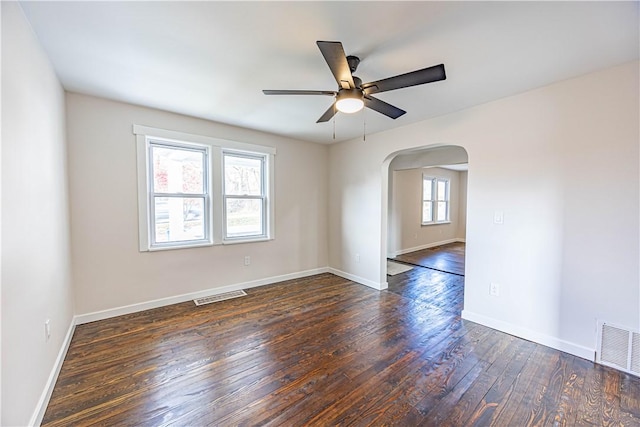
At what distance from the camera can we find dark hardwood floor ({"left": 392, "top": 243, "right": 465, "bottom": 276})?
560 centimetres

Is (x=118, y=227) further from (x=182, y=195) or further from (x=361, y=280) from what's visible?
(x=361, y=280)

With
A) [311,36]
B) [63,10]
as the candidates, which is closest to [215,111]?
[63,10]

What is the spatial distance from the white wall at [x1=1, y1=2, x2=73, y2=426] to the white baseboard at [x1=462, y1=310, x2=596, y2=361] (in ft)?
12.3

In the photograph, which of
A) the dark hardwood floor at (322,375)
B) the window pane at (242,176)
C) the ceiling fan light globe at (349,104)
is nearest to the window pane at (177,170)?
the window pane at (242,176)

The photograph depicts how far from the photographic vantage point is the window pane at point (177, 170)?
346cm

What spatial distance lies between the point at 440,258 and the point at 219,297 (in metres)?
5.12

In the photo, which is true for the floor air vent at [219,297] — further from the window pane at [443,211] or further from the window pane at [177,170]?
the window pane at [443,211]

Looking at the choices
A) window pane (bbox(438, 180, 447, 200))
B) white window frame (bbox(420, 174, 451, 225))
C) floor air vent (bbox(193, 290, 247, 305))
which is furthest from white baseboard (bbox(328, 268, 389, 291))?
window pane (bbox(438, 180, 447, 200))

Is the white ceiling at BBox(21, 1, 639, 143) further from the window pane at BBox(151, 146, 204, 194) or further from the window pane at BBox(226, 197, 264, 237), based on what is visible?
the window pane at BBox(226, 197, 264, 237)

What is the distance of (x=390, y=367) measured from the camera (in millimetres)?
2223

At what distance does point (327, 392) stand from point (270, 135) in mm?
3615

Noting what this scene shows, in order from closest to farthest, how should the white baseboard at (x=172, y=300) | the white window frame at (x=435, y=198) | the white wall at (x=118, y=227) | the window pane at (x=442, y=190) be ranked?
the white wall at (x=118, y=227) < the white baseboard at (x=172, y=300) < the white window frame at (x=435, y=198) < the window pane at (x=442, y=190)

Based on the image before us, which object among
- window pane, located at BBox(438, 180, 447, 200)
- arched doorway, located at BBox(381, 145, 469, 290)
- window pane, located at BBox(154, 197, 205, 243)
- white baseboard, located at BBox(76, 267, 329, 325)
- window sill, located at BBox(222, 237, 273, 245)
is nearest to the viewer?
white baseboard, located at BBox(76, 267, 329, 325)

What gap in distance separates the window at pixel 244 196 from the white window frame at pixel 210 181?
0.07m
